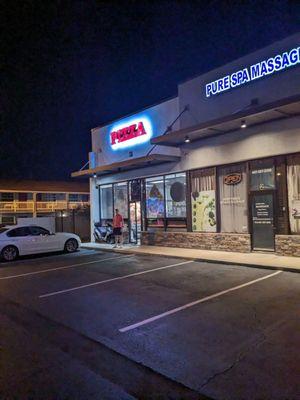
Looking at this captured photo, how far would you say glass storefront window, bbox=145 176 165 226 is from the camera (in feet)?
56.7

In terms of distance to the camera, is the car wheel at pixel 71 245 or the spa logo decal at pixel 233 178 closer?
the spa logo decal at pixel 233 178

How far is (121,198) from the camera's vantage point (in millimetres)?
19953

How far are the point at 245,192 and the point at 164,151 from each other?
5045 mm

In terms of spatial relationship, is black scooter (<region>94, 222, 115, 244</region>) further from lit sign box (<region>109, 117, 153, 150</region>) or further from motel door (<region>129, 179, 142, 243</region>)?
lit sign box (<region>109, 117, 153, 150</region>)

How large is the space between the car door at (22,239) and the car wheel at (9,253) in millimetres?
176

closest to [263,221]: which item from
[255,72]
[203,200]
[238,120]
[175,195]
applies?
[203,200]

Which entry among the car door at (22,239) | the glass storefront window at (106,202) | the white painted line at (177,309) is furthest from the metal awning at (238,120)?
the car door at (22,239)

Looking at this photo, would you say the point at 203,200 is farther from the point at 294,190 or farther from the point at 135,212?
the point at 135,212

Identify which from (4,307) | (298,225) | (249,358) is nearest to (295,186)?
(298,225)

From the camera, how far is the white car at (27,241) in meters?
14.9

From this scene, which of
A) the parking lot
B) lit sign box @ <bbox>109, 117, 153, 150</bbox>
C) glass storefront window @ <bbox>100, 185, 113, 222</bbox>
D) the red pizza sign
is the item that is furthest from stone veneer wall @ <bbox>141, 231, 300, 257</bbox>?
the red pizza sign

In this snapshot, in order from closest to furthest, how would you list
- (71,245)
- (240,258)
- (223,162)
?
1. (240,258)
2. (223,162)
3. (71,245)

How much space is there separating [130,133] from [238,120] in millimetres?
8138

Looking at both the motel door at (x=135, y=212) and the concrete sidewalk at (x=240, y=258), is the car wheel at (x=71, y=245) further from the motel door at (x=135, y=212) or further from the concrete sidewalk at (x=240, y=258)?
the motel door at (x=135, y=212)
